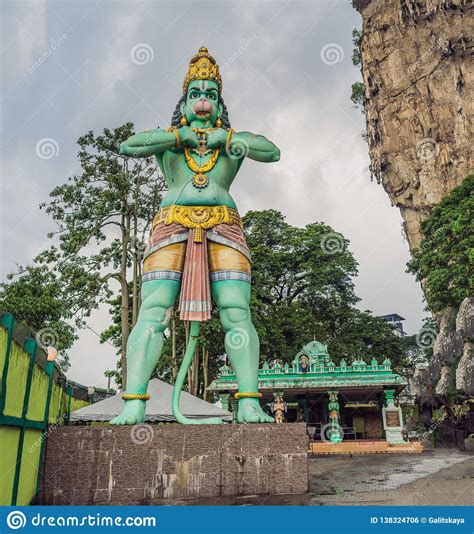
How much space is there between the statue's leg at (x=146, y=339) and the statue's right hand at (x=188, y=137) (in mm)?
1605

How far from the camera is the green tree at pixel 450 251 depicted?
66.8ft

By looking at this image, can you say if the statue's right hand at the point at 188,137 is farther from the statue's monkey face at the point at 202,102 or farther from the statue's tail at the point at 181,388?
the statue's tail at the point at 181,388

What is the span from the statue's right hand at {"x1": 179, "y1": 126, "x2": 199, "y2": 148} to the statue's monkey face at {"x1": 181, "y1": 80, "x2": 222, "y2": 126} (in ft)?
0.75

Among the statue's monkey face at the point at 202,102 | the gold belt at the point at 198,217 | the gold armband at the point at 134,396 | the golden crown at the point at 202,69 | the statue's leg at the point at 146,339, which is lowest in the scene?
the gold armband at the point at 134,396

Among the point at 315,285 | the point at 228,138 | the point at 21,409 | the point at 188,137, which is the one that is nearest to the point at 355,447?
the point at 315,285

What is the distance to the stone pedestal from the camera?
4199 millimetres

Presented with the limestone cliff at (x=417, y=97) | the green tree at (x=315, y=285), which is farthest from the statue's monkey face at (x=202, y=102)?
the limestone cliff at (x=417, y=97)

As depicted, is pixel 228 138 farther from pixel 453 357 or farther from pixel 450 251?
pixel 453 357

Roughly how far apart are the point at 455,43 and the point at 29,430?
1321 inches

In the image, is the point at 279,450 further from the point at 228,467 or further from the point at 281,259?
the point at 281,259

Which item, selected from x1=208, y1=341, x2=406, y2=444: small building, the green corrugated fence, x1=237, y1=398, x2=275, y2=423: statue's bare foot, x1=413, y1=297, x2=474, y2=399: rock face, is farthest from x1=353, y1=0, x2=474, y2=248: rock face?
the green corrugated fence

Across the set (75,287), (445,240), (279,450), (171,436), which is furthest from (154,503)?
(445,240)

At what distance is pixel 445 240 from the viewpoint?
21.4 metres

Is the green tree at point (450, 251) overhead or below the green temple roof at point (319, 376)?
overhead
